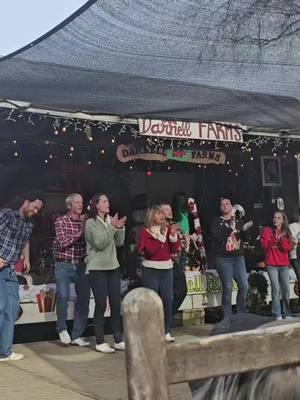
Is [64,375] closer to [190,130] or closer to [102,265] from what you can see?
[102,265]

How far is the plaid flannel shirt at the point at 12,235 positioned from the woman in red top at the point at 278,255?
3548 millimetres

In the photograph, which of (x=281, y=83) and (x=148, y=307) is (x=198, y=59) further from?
(x=148, y=307)

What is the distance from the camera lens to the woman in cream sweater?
6.83m

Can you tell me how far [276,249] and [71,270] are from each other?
2.90 metres

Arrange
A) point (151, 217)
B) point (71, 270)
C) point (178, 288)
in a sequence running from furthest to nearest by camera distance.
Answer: point (178, 288)
point (71, 270)
point (151, 217)

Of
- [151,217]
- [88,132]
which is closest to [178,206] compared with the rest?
[88,132]

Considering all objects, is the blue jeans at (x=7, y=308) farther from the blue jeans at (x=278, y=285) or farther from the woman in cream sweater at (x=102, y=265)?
the blue jeans at (x=278, y=285)

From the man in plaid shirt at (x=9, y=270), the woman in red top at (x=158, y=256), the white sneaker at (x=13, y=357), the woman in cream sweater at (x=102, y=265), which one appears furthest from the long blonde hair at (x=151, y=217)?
the white sneaker at (x=13, y=357)

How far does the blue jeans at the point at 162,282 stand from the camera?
7.04 m

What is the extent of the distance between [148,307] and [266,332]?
1.84 ft

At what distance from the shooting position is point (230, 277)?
27.0 ft

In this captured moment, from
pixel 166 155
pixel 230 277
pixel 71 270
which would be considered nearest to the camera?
pixel 71 270

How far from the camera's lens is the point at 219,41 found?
4.77 metres

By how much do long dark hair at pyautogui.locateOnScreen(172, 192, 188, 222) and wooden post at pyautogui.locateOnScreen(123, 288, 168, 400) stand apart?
6.76 metres
